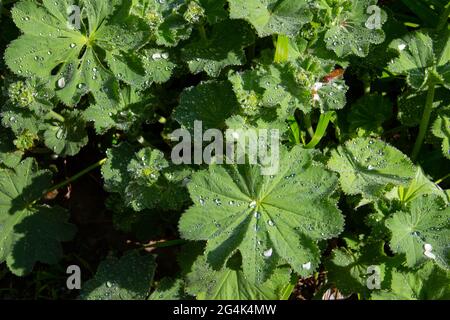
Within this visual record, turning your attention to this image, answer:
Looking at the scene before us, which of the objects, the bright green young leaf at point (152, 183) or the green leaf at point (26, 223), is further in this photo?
the green leaf at point (26, 223)

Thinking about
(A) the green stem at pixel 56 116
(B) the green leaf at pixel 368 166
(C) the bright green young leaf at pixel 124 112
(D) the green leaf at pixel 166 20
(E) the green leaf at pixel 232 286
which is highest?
(D) the green leaf at pixel 166 20

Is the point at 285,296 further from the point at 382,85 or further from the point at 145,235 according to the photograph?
the point at 382,85

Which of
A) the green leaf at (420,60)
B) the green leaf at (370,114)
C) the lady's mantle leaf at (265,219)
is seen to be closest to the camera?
the lady's mantle leaf at (265,219)

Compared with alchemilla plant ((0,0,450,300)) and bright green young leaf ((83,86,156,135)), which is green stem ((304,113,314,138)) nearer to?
alchemilla plant ((0,0,450,300))

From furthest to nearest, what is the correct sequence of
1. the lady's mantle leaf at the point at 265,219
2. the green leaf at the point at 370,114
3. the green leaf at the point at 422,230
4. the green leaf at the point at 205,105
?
the green leaf at the point at 370,114 < the green leaf at the point at 205,105 < the green leaf at the point at 422,230 < the lady's mantle leaf at the point at 265,219

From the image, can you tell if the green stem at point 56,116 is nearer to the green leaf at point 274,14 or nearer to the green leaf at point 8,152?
the green leaf at point 8,152

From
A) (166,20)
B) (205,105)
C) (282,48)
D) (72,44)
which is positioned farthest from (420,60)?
(72,44)

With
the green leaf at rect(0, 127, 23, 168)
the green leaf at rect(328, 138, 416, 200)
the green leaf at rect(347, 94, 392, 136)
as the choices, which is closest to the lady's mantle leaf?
the green leaf at rect(328, 138, 416, 200)

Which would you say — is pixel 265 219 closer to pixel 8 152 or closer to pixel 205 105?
pixel 205 105

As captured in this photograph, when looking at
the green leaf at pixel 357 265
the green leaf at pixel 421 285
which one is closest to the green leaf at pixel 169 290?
the green leaf at pixel 357 265
